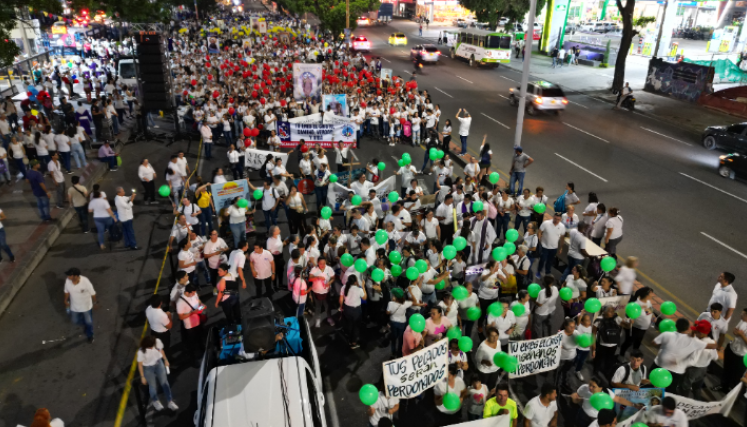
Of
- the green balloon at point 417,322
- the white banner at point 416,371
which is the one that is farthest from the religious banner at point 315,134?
the white banner at point 416,371

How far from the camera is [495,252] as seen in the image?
8.71 metres

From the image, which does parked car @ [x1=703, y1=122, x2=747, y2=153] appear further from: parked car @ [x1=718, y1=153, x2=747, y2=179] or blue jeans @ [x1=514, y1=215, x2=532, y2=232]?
blue jeans @ [x1=514, y1=215, x2=532, y2=232]

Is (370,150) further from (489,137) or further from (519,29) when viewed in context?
(519,29)

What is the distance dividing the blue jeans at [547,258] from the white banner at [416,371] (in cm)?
463

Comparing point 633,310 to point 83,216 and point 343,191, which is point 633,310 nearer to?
point 343,191

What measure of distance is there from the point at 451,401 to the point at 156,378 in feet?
13.9

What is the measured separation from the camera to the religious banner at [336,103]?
65.1ft

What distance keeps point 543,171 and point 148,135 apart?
15366 mm

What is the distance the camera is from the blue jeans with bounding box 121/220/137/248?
39.4 ft

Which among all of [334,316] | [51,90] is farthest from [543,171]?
[51,90]

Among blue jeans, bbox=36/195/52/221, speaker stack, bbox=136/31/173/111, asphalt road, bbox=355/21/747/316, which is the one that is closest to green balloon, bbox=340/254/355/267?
asphalt road, bbox=355/21/747/316

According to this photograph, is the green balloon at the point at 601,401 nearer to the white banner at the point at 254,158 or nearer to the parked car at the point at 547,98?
the white banner at the point at 254,158

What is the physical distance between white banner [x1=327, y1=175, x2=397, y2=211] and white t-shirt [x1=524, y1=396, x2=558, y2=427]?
24.2 ft

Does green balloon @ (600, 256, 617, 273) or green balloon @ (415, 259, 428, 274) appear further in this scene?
green balloon @ (600, 256, 617, 273)
